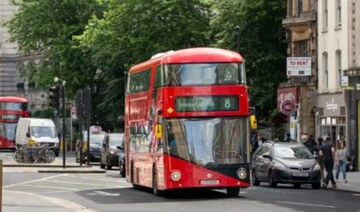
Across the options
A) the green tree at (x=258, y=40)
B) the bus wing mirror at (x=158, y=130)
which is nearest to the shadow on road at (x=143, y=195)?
the bus wing mirror at (x=158, y=130)

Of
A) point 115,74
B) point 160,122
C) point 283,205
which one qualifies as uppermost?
point 115,74

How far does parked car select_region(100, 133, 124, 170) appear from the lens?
5138cm

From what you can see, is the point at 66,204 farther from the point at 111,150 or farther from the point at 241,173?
the point at 111,150

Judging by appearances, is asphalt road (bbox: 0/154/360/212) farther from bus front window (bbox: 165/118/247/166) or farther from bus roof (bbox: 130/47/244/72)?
bus roof (bbox: 130/47/244/72)

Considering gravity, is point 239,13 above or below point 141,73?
above

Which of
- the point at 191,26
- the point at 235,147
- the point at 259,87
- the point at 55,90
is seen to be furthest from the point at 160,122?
the point at 191,26

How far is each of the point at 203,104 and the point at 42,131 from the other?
45.0 m

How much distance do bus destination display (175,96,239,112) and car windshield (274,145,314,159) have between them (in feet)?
30.0

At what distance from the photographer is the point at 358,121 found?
50500 mm

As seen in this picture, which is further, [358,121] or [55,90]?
[358,121]

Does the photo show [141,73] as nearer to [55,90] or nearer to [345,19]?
[55,90]

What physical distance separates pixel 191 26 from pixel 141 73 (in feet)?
120

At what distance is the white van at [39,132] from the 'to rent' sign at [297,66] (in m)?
25.5

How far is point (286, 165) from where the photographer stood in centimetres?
3616
